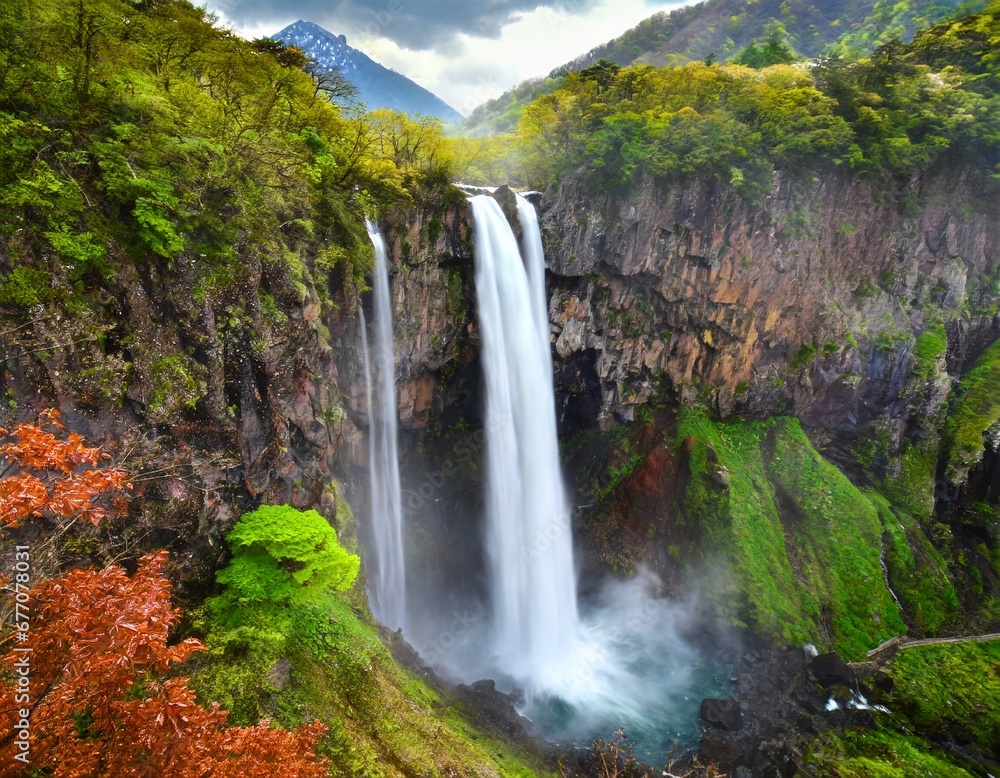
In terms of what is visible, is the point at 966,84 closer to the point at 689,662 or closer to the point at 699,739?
the point at 689,662

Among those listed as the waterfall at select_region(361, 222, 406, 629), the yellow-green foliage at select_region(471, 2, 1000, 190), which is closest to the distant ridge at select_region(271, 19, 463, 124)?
the yellow-green foliage at select_region(471, 2, 1000, 190)

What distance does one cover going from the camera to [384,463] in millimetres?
16172

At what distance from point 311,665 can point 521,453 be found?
11.7m

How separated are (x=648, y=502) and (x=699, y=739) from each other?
9.04m

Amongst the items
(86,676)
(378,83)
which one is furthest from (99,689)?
(378,83)

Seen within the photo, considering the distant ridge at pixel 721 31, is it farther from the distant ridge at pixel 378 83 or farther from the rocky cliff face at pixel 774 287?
the rocky cliff face at pixel 774 287

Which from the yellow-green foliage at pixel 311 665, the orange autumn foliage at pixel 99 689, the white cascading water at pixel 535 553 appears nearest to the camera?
the orange autumn foliage at pixel 99 689

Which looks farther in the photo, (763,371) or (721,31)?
(721,31)

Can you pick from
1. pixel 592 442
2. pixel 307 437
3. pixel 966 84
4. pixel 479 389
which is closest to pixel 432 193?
pixel 479 389

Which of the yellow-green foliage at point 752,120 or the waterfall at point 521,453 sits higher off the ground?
the yellow-green foliage at point 752,120

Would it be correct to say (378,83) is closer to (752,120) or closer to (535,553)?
(752,120)

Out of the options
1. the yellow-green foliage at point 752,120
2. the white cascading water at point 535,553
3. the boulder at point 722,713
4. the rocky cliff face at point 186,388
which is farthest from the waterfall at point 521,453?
the rocky cliff face at point 186,388

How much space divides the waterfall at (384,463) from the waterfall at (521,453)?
12.2 ft

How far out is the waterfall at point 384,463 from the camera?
1517cm
